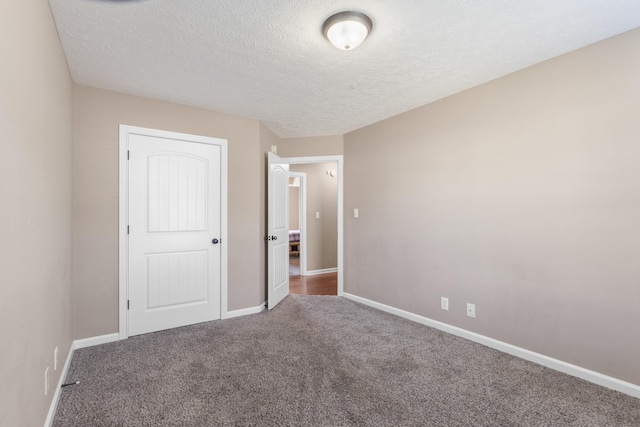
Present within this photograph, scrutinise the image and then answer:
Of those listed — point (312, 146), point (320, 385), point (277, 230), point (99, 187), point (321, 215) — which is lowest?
point (320, 385)

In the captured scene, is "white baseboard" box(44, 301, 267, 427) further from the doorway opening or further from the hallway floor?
the doorway opening

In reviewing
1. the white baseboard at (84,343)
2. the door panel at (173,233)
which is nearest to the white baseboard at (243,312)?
the white baseboard at (84,343)

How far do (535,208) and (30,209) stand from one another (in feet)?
10.8

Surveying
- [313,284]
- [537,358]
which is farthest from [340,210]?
[537,358]

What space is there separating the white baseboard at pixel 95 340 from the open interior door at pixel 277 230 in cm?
160

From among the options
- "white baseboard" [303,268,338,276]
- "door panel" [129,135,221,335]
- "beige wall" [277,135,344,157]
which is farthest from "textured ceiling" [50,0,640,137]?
"white baseboard" [303,268,338,276]

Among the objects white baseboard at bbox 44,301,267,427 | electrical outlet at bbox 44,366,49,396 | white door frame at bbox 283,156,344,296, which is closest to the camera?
electrical outlet at bbox 44,366,49,396

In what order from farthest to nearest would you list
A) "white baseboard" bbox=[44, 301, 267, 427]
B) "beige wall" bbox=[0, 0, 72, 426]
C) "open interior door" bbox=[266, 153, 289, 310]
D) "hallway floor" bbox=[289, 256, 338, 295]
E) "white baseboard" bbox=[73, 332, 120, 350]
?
1. "hallway floor" bbox=[289, 256, 338, 295]
2. "open interior door" bbox=[266, 153, 289, 310]
3. "white baseboard" bbox=[73, 332, 120, 350]
4. "white baseboard" bbox=[44, 301, 267, 427]
5. "beige wall" bbox=[0, 0, 72, 426]

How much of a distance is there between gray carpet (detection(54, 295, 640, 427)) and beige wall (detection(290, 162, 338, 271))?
291 cm

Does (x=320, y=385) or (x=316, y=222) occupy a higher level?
(x=316, y=222)

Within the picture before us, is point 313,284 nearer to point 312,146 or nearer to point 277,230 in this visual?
point 277,230

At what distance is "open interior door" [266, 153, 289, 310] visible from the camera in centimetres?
373

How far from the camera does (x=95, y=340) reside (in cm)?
267

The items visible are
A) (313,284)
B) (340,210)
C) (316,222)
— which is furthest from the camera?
(316,222)
